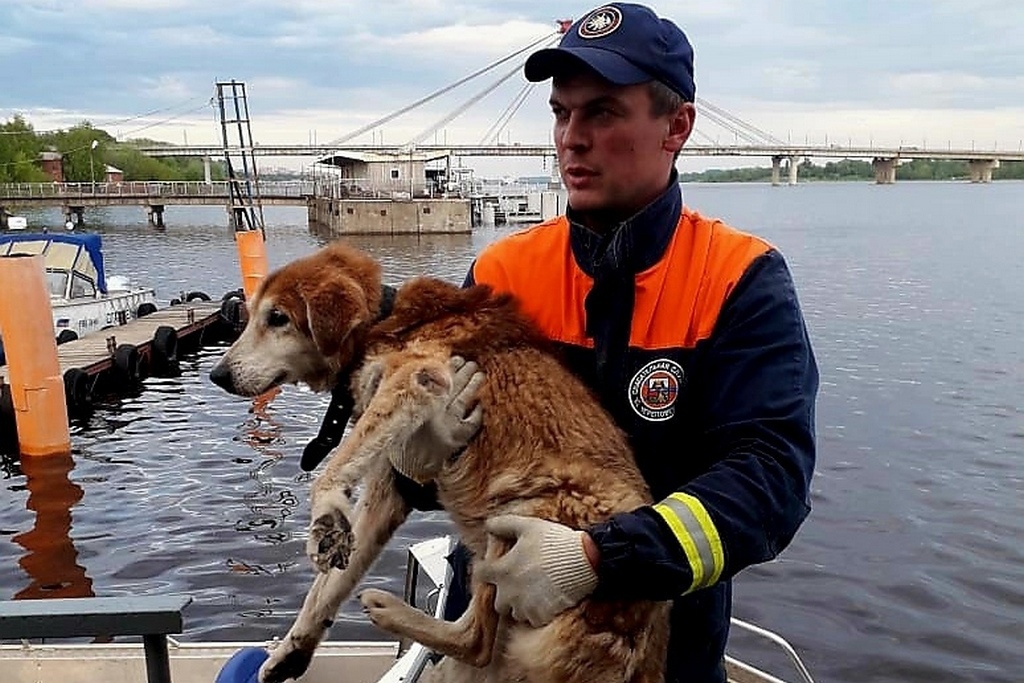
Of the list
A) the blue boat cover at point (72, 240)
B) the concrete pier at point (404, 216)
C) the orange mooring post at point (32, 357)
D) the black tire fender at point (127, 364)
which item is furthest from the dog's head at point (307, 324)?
the concrete pier at point (404, 216)

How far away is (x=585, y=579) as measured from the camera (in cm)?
253

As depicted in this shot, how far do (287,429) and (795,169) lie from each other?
128048 mm

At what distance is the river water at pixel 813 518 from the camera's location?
11.1m

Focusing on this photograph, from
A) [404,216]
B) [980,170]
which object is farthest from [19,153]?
[980,170]

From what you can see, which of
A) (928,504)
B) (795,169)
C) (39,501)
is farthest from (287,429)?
(795,169)

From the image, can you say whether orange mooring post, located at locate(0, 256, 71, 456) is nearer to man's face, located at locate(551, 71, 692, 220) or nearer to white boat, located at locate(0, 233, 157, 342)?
white boat, located at locate(0, 233, 157, 342)

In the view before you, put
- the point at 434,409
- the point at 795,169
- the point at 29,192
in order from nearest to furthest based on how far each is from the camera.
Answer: the point at 434,409 < the point at 29,192 < the point at 795,169

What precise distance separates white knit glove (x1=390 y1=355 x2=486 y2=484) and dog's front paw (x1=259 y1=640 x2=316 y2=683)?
1.22 m

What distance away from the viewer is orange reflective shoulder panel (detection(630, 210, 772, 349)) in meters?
2.82

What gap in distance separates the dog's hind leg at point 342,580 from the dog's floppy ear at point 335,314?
60cm

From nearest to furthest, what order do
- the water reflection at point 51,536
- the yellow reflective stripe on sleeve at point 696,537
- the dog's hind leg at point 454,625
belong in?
the yellow reflective stripe on sleeve at point 696,537
the dog's hind leg at point 454,625
the water reflection at point 51,536

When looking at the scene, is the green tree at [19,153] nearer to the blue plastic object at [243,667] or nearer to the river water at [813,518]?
the river water at [813,518]

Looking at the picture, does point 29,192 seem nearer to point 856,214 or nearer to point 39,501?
point 856,214

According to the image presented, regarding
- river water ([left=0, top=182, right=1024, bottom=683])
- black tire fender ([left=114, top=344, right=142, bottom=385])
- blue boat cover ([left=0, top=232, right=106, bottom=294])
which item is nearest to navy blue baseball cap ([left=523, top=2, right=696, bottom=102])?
river water ([left=0, top=182, right=1024, bottom=683])
